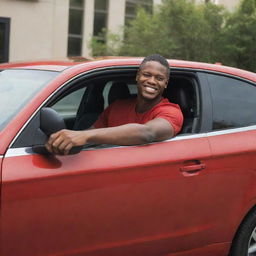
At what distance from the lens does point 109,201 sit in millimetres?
2922

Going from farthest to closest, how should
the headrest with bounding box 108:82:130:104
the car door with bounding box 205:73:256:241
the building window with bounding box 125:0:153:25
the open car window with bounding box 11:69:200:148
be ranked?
the building window with bounding box 125:0:153:25
the headrest with bounding box 108:82:130:104
the car door with bounding box 205:73:256:241
the open car window with bounding box 11:69:200:148

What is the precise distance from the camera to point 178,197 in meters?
3.18

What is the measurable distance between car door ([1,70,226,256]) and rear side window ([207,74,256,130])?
0.84 feet

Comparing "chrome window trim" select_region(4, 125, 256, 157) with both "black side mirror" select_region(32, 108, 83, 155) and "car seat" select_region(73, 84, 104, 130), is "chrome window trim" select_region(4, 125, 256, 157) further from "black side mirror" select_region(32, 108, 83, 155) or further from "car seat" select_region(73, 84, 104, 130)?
"car seat" select_region(73, 84, 104, 130)

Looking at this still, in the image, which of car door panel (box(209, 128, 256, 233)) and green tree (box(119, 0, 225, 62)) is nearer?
car door panel (box(209, 128, 256, 233))

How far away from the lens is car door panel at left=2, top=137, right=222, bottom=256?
2693 mm

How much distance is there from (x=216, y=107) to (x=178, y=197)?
2.26 feet

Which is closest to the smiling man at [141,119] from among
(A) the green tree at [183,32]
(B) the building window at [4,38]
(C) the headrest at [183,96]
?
(C) the headrest at [183,96]

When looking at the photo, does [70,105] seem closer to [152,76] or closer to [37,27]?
[152,76]

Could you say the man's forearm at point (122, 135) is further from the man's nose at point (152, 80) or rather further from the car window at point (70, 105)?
the car window at point (70, 105)

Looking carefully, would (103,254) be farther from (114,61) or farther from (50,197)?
(114,61)

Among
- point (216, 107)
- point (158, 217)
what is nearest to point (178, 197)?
point (158, 217)

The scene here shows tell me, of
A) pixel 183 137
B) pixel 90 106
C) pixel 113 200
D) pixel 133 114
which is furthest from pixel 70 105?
pixel 113 200

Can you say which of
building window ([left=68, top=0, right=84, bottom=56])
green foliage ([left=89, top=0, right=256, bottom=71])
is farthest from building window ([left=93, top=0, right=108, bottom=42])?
green foliage ([left=89, top=0, right=256, bottom=71])
